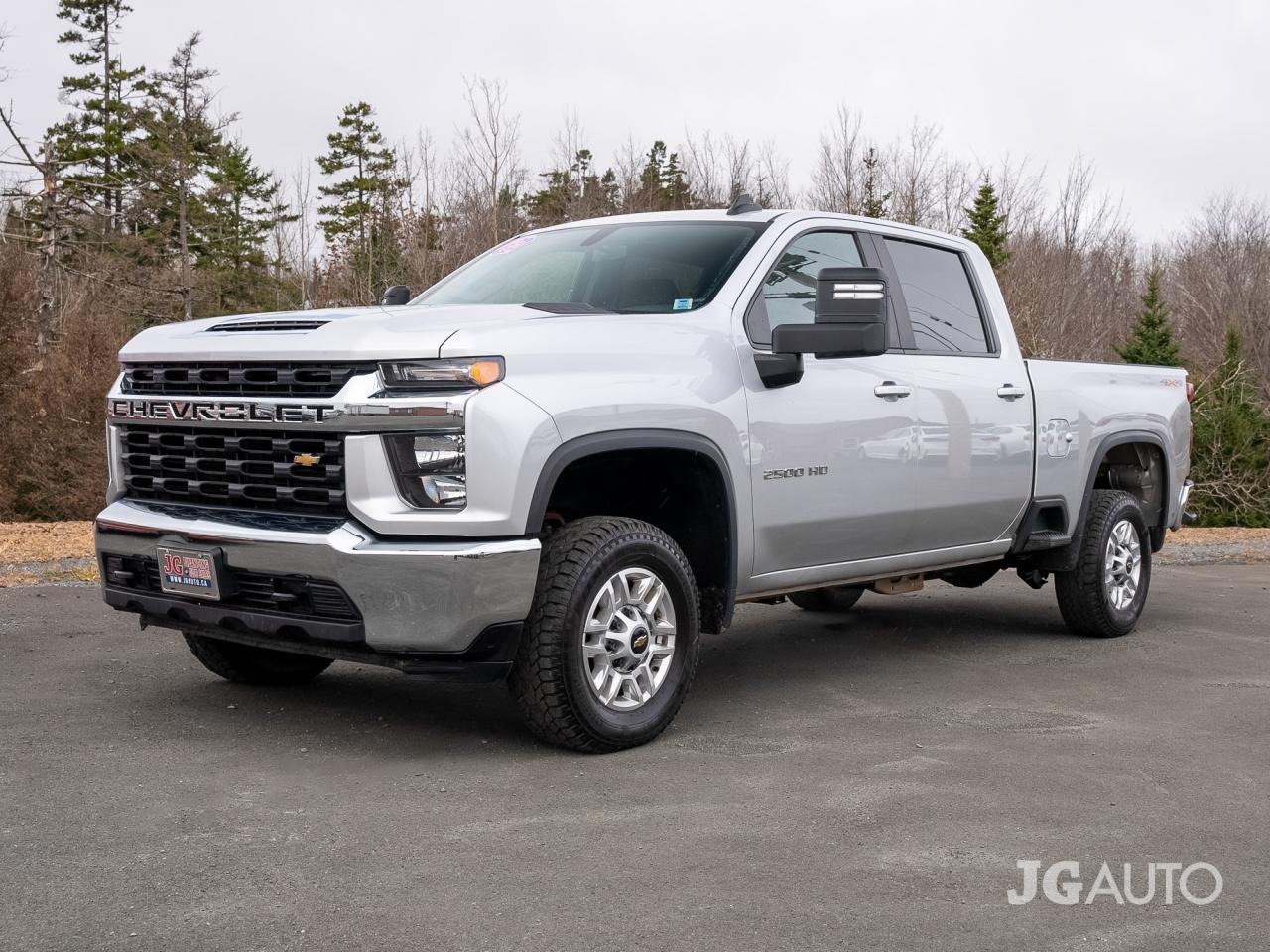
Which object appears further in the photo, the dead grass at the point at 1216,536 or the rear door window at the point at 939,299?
the dead grass at the point at 1216,536

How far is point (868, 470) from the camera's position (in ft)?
20.2

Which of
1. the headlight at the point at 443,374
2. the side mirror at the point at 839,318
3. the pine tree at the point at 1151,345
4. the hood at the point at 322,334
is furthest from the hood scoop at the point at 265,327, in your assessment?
the pine tree at the point at 1151,345

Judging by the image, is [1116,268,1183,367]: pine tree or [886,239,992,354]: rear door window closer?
[886,239,992,354]: rear door window

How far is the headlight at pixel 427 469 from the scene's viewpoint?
468cm

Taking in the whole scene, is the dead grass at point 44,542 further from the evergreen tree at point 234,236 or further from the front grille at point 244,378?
the evergreen tree at point 234,236

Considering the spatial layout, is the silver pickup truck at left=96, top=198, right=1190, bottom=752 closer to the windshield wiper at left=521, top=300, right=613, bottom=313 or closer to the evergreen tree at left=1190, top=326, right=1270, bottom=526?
the windshield wiper at left=521, top=300, right=613, bottom=313

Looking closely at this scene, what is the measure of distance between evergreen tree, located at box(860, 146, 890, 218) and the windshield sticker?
82.1 ft

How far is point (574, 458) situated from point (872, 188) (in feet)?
91.6

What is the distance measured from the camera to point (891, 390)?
6273 millimetres

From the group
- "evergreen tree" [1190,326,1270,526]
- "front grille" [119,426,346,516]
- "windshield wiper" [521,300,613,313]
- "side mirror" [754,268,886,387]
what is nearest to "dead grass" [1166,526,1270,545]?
"evergreen tree" [1190,326,1270,526]

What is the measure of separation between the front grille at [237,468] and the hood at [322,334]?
0.28 m

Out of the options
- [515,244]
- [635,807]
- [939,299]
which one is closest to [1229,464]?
[939,299]

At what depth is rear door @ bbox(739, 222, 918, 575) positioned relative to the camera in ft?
18.8

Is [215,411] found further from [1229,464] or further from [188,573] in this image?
[1229,464]
